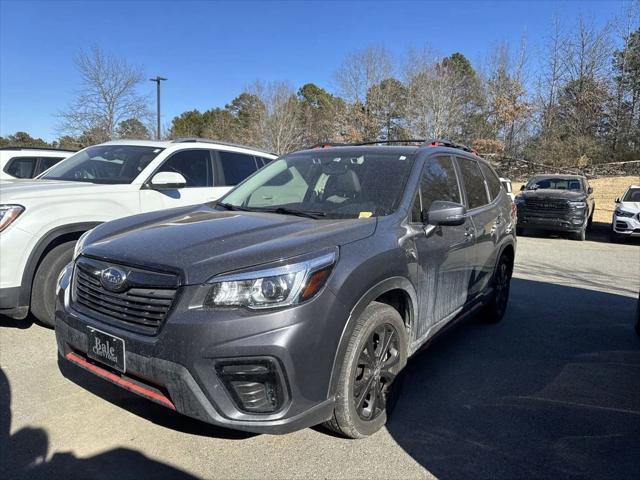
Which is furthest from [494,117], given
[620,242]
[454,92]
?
[620,242]

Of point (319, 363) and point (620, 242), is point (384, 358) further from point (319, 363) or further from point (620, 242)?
point (620, 242)

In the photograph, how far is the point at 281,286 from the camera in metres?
2.34

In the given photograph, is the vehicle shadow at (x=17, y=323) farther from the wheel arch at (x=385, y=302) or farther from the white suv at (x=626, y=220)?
the white suv at (x=626, y=220)

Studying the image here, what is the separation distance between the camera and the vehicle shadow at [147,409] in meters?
2.96

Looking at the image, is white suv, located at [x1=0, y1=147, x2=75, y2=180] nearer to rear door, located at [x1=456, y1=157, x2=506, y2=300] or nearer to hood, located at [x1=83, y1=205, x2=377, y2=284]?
hood, located at [x1=83, y1=205, x2=377, y2=284]

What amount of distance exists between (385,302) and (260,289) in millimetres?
1046

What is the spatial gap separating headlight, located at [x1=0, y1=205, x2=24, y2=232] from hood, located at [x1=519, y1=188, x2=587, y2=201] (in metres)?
12.5

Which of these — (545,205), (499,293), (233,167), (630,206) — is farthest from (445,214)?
(630,206)

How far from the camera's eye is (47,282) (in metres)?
4.26

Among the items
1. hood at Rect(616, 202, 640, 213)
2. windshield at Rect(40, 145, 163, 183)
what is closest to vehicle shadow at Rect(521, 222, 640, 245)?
hood at Rect(616, 202, 640, 213)

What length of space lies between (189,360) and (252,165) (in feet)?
16.0

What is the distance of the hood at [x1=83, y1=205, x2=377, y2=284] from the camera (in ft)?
7.85

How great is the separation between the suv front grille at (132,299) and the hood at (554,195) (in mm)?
12695

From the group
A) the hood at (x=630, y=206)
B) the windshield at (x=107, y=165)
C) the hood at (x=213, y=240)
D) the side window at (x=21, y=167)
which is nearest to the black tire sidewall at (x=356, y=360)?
the hood at (x=213, y=240)
